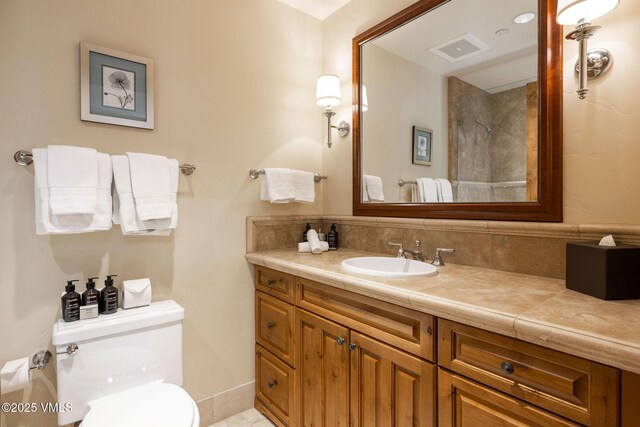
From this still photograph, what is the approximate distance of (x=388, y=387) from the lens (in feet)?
3.70

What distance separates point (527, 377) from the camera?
31.4 inches

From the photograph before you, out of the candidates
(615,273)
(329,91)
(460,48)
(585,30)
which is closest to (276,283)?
(329,91)

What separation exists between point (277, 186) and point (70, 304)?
3.59ft

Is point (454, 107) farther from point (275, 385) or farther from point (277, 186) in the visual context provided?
point (275, 385)

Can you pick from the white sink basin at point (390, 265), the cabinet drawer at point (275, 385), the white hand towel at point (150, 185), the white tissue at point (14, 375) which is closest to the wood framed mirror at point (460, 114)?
the white sink basin at point (390, 265)

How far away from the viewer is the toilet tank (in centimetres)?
119

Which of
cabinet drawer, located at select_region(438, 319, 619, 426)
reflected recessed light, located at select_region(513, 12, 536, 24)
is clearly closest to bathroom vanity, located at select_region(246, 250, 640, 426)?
cabinet drawer, located at select_region(438, 319, 619, 426)

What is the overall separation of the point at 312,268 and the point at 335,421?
25.1 inches

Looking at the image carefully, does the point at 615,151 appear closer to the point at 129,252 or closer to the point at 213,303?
the point at 213,303

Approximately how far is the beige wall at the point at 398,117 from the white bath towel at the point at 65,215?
4.50 ft

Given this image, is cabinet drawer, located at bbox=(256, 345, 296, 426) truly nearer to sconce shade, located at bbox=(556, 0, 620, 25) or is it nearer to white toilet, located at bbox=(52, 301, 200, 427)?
white toilet, located at bbox=(52, 301, 200, 427)

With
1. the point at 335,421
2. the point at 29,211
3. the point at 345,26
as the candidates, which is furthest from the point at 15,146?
the point at 345,26

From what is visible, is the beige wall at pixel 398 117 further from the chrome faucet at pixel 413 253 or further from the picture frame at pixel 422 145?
the chrome faucet at pixel 413 253

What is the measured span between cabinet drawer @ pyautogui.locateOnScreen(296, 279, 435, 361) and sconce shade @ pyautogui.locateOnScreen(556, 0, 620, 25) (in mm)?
1089
